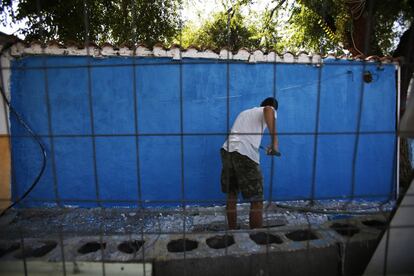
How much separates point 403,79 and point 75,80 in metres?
3.82

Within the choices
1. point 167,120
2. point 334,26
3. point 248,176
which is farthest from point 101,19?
point 248,176

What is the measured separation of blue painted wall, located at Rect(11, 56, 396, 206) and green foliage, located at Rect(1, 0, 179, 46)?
111 centimetres

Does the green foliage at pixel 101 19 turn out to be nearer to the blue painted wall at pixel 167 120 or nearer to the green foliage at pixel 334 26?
the blue painted wall at pixel 167 120

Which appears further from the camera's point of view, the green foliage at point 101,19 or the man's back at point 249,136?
the green foliage at point 101,19

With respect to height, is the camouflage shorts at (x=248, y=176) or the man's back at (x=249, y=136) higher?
the man's back at (x=249, y=136)

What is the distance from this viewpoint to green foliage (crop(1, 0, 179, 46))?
5.26 metres

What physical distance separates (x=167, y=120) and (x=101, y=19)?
3.19 metres

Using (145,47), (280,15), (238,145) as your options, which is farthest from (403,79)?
(280,15)

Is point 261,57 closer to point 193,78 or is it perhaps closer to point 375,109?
point 193,78

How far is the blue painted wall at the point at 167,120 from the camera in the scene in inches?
153

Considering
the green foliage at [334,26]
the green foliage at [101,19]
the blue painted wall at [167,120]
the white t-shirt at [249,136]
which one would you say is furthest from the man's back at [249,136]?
the green foliage at [101,19]

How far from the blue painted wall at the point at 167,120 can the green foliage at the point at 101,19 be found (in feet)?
3.65

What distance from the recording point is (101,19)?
606 centimetres

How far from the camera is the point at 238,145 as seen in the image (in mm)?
3104
